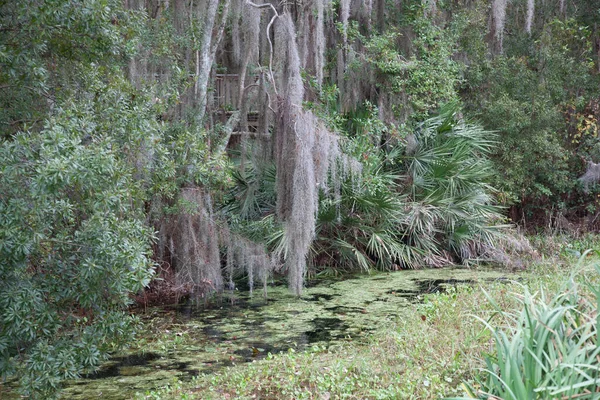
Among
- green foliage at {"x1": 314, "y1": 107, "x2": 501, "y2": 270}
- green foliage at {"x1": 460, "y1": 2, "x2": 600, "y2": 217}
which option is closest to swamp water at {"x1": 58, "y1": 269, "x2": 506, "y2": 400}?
green foliage at {"x1": 314, "y1": 107, "x2": 501, "y2": 270}

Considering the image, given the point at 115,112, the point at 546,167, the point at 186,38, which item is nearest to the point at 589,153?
the point at 546,167

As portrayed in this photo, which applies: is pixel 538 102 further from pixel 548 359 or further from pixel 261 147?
pixel 548 359

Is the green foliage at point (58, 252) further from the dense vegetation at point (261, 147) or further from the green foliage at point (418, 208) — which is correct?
the green foliage at point (418, 208)

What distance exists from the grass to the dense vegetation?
1094 mm

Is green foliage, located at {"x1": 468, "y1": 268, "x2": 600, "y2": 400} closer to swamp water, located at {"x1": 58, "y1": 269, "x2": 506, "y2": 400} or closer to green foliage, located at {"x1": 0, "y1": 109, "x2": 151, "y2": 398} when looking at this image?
green foliage, located at {"x1": 0, "y1": 109, "x2": 151, "y2": 398}

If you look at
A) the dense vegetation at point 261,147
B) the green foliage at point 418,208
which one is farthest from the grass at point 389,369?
the green foliage at point 418,208

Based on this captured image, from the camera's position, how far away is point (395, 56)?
42.0ft

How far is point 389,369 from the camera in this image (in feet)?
18.5

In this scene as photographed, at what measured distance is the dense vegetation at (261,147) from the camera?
5.05 meters

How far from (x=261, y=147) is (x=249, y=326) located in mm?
3920

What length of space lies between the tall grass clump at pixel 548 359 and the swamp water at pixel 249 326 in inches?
143

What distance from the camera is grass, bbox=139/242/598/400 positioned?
196 inches

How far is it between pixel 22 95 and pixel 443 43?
29.5ft

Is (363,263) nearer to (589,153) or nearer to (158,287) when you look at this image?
(158,287)
